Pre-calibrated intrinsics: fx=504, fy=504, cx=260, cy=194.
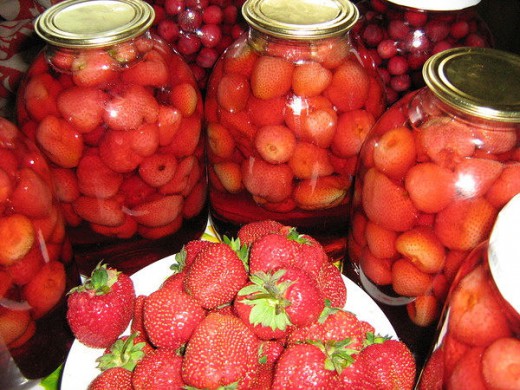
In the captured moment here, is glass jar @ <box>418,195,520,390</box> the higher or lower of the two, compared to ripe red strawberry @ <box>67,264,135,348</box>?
higher

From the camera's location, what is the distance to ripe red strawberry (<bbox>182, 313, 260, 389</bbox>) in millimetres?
451

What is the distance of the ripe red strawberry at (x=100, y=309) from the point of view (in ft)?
1.74

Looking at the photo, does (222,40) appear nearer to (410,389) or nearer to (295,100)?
(295,100)

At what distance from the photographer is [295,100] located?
63 cm

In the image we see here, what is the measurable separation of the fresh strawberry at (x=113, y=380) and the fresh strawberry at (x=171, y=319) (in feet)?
0.14

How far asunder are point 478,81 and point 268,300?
1.02ft

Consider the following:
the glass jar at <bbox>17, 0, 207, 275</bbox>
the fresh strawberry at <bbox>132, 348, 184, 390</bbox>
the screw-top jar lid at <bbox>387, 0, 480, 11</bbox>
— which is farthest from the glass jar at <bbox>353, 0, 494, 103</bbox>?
the fresh strawberry at <bbox>132, 348, 184, 390</bbox>

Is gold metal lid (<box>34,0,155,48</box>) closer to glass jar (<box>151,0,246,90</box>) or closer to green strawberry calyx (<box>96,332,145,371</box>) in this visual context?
glass jar (<box>151,0,246,90</box>)

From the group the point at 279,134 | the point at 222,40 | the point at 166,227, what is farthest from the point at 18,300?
the point at 222,40

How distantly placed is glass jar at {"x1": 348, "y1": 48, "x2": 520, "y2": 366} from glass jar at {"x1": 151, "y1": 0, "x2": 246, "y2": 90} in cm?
33

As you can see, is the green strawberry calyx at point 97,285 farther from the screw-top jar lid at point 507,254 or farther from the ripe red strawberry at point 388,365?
the screw-top jar lid at point 507,254

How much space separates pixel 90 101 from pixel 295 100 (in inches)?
9.8

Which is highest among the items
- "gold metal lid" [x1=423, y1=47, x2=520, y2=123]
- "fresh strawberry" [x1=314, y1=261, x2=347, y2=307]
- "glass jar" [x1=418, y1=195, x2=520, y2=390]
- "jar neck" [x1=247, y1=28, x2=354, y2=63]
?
"gold metal lid" [x1=423, y1=47, x2=520, y2=123]

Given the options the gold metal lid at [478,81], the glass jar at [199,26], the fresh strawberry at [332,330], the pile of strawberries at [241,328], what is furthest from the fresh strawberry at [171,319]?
the glass jar at [199,26]
